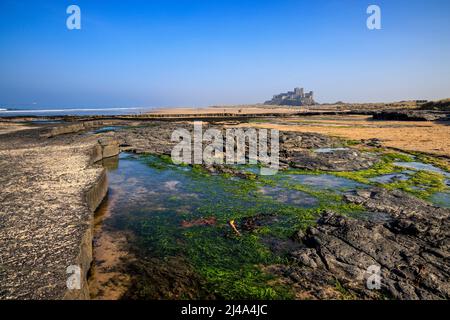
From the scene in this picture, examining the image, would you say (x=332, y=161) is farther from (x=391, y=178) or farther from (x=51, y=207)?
(x=51, y=207)

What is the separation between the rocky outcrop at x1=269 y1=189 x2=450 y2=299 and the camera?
4.66 metres

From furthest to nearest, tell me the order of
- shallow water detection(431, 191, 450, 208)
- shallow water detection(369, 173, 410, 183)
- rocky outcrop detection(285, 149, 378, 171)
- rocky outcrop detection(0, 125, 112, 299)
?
rocky outcrop detection(285, 149, 378, 171)
shallow water detection(369, 173, 410, 183)
shallow water detection(431, 191, 450, 208)
rocky outcrop detection(0, 125, 112, 299)

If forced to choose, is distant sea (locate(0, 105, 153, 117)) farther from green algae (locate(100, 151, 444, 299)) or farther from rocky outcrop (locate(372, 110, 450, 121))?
green algae (locate(100, 151, 444, 299))

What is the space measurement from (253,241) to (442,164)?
12514mm

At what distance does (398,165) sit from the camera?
46.0 ft

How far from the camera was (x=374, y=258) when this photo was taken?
18.1 feet

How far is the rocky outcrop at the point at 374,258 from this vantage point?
4664 mm

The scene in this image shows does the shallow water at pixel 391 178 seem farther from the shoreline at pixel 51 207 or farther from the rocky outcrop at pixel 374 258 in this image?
the shoreline at pixel 51 207

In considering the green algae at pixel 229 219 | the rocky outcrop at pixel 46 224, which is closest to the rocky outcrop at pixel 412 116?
the green algae at pixel 229 219

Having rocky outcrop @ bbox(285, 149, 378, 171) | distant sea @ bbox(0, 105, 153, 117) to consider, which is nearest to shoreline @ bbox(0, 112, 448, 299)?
rocky outcrop @ bbox(285, 149, 378, 171)

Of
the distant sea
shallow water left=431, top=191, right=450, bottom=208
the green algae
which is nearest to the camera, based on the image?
the green algae

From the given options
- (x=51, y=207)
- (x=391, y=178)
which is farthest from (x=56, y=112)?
(x=391, y=178)

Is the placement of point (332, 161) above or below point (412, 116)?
below
